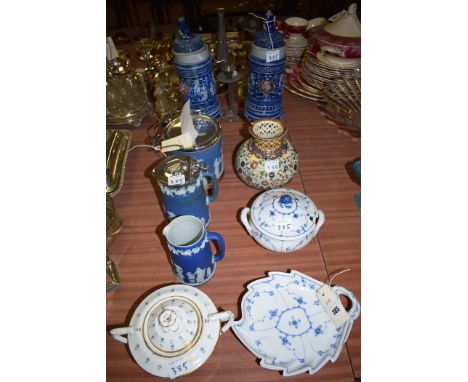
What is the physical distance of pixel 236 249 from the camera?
3.12ft

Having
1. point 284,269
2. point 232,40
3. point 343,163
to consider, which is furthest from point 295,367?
point 232,40

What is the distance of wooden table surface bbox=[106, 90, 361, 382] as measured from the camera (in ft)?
2.41

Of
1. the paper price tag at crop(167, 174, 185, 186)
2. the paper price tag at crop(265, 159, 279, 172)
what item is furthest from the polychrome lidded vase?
the paper price tag at crop(167, 174, 185, 186)

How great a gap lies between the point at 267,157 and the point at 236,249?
0.28m

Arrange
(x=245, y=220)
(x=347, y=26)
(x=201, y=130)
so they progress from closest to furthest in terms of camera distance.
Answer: (x=245, y=220), (x=201, y=130), (x=347, y=26)

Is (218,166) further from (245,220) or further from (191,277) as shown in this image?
(191,277)

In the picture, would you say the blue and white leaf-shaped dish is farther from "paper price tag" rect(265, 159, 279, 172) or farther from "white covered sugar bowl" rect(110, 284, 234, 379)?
"paper price tag" rect(265, 159, 279, 172)

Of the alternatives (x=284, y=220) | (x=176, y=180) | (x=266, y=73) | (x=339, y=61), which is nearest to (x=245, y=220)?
(x=284, y=220)

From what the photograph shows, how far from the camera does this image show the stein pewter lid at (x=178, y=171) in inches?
31.5

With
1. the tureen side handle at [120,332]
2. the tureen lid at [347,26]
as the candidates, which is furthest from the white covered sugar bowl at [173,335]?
the tureen lid at [347,26]

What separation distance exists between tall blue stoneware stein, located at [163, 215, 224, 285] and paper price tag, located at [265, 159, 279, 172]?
275mm

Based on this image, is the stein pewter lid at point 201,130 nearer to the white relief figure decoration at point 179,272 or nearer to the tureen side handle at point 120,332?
the white relief figure decoration at point 179,272

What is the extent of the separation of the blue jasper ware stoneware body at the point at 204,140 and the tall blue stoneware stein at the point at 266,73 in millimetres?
322

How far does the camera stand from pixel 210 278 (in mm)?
876
